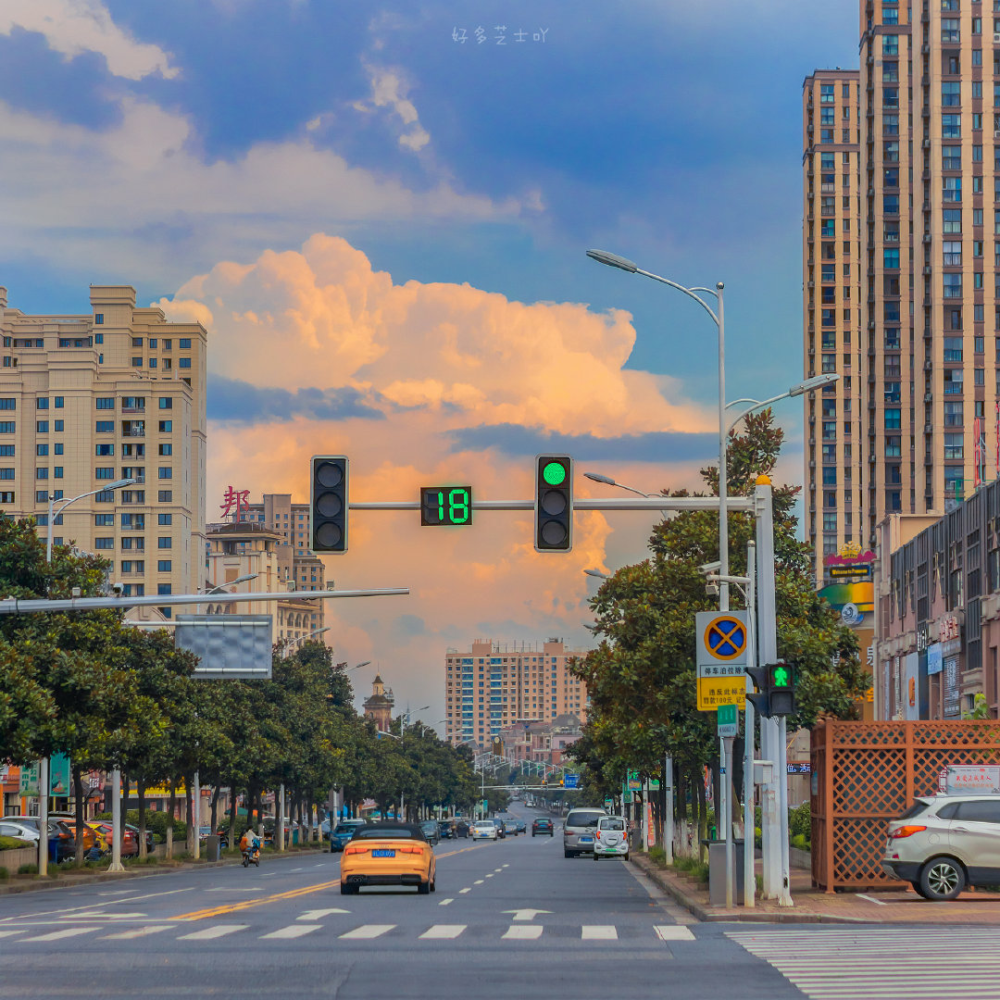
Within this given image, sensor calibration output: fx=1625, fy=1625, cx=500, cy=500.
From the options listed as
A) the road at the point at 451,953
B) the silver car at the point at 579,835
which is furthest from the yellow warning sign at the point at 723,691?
the silver car at the point at 579,835

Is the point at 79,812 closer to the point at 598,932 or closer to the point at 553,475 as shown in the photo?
the point at 598,932

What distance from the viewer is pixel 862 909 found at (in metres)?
22.9

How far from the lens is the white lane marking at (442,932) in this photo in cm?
1938

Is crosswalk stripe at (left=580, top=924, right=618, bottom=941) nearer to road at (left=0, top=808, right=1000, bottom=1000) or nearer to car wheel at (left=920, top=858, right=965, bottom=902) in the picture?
road at (left=0, top=808, right=1000, bottom=1000)

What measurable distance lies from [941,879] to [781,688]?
447cm

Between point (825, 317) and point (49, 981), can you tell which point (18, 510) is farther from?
point (49, 981)

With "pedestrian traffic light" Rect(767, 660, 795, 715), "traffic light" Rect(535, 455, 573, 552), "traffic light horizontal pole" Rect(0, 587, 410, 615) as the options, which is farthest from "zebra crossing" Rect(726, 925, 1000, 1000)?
"traffic light horizontal pole" Rect(0, 587, 410, 615)

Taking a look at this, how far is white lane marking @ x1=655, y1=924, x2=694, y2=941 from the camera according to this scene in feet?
62.5

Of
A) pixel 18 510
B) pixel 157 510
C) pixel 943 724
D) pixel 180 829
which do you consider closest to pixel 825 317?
pixel 157 510

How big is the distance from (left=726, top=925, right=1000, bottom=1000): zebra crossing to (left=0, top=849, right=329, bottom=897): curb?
69.3 ft

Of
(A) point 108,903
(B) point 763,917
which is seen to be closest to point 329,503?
(B) point 763,917

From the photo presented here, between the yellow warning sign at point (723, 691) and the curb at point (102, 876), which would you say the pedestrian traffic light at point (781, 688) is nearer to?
the yellow warning sign at point (723, 691)

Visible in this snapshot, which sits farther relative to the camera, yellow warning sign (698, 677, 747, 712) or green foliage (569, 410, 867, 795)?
green foliage (569, 410, 867, 795)

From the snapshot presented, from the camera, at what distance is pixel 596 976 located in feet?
48.0
